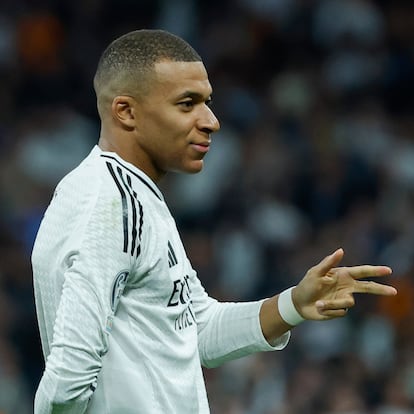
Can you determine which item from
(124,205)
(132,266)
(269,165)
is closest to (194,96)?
(124,205)

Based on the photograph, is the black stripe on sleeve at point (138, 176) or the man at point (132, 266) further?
the black stripe on sleeve at point (138, 176)

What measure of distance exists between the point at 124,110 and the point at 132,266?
47 cm

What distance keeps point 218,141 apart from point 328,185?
1.00 meters

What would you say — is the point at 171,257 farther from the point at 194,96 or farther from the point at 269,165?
the point at 269,165

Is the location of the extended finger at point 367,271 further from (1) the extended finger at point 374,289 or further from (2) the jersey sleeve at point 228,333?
(2) the jersey sleeve at point 228,333

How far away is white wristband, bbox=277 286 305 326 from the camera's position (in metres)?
3.56

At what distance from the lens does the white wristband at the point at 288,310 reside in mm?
3564

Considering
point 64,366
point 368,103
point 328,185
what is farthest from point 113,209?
point 368,103

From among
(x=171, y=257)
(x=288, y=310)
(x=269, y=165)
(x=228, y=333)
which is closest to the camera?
(x=171, y=257)

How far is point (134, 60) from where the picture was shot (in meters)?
3.27

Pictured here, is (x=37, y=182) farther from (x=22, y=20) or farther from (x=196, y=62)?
(x=196, y=62)

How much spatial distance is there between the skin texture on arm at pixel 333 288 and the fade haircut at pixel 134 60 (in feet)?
2.18

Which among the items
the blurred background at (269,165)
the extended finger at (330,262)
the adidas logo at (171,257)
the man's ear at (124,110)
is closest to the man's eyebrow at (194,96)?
the man's ear at (124,110)

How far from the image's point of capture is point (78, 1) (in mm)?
11898
